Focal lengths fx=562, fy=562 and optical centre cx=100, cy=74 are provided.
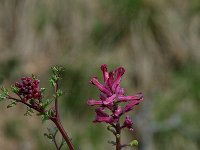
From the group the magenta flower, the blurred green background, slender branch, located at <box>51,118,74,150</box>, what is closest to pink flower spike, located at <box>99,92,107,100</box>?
the magenta flower

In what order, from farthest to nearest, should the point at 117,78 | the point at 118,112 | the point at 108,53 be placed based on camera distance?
the point at 108,53 < the point at 117,78 < the point at 118,112

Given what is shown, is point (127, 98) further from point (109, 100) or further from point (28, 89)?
point (28, 89)

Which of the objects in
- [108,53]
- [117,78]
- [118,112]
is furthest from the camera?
[108,53]

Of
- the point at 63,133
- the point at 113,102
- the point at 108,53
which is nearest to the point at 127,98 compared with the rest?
the point at 113,102

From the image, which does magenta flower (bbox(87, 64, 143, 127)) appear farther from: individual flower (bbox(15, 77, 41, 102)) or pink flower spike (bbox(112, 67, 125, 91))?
individual flower (bbox(15, 77, 41, 102))

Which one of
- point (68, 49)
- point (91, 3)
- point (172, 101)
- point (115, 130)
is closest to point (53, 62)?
point (68, 49)

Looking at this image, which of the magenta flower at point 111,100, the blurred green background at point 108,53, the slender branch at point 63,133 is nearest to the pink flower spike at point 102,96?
the magenta flower at point 111,100
